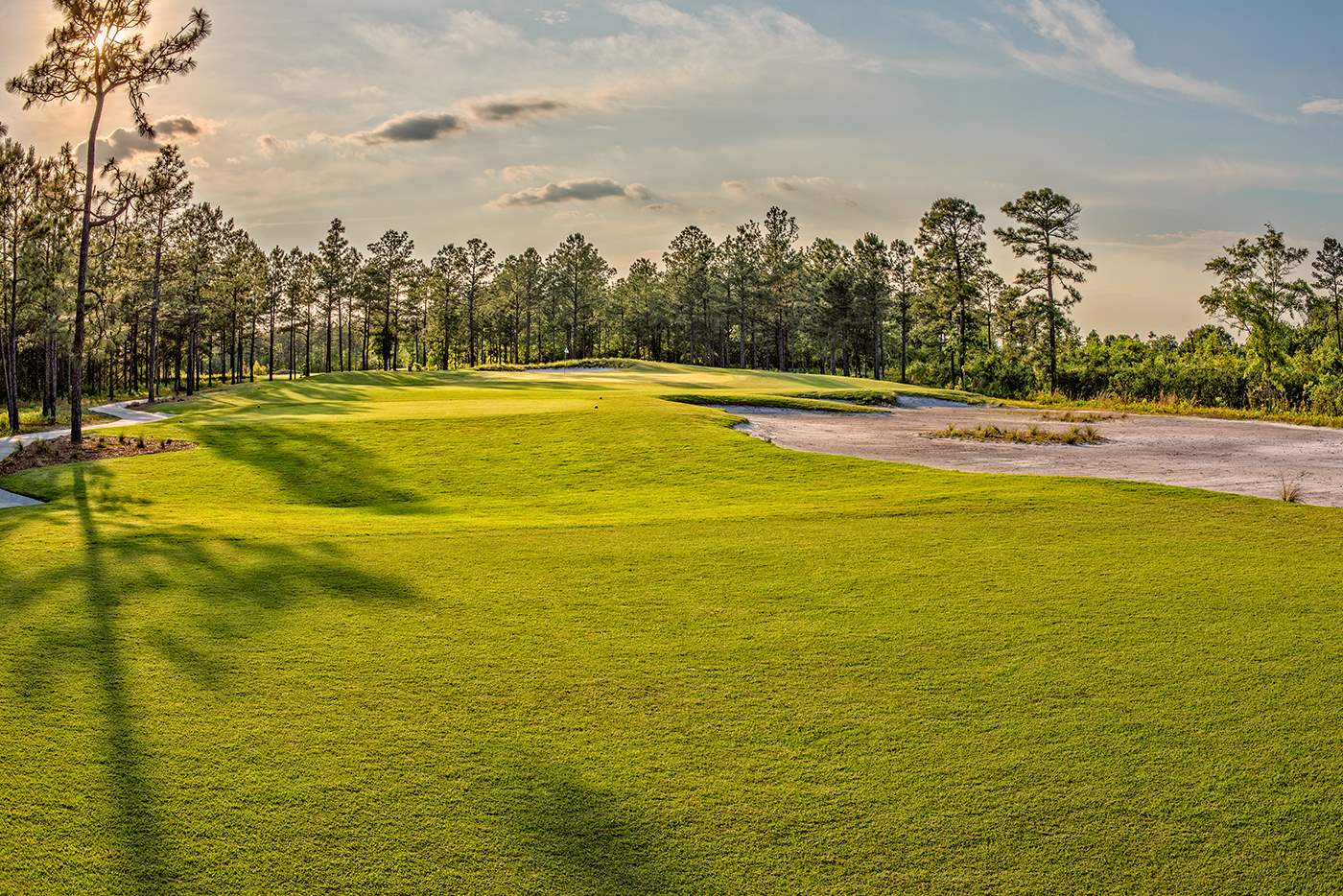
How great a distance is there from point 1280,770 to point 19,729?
7.72 meters

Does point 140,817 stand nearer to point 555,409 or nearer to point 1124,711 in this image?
point 1124,711

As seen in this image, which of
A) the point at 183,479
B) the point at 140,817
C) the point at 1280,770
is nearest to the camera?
the point at 140,817

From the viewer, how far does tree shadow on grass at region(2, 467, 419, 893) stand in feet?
15.6

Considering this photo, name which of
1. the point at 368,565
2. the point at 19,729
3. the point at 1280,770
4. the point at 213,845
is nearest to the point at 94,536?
the point at 368,565

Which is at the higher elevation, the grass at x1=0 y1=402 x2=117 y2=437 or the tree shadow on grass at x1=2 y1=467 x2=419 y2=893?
the grass at x1=0 y1=402 x2=117 y2=437

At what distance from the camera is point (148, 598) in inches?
334

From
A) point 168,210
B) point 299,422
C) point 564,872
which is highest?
point 168,210

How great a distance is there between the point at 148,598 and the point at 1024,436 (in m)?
22.7

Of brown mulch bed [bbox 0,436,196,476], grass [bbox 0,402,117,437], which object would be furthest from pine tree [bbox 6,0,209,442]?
grass [bbox 0,402,117,437]

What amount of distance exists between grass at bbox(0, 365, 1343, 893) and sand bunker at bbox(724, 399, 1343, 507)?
15.8 ft

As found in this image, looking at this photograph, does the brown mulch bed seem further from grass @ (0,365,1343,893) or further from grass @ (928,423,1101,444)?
grass @ (928,423,1101,444)

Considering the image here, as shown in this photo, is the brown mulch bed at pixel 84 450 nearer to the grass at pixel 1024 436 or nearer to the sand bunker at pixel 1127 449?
the sand bunker at pixel 1127 449

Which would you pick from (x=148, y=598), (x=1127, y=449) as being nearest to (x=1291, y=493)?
(x=1127, y=449)

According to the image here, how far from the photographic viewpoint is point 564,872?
434cm
